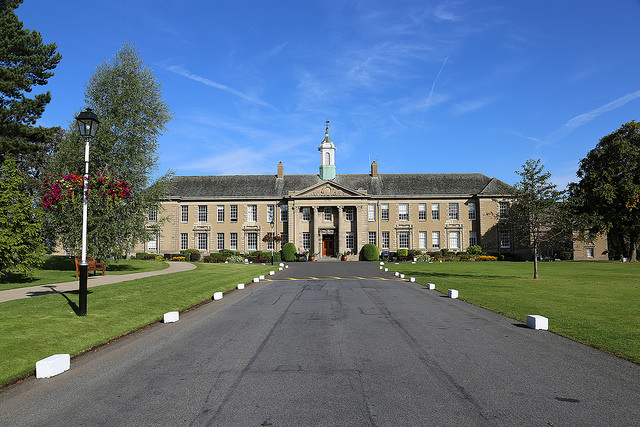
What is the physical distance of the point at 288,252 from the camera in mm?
55094

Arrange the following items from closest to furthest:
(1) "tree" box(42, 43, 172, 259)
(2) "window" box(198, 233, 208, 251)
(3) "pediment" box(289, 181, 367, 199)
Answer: (1) "tree" box(42, 43, 172, 259)
(3) "pediment" box(289, 181, 367, 199)
(2) "window" box(198, 233, 208, 251)

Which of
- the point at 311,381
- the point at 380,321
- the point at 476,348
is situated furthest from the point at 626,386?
the point at 380,321

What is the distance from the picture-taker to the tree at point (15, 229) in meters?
17.4

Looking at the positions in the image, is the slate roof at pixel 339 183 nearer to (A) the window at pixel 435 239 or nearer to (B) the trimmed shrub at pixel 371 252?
(A) the window at pixel 435 239

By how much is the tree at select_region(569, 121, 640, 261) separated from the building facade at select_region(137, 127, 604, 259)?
12210 millimetres

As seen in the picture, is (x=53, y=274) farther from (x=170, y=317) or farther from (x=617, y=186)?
(x=617, y=186)

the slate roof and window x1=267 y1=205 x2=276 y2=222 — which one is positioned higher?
the slate roof

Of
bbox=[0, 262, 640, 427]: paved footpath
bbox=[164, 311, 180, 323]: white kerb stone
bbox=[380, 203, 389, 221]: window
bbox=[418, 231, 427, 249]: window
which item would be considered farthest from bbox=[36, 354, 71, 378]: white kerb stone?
bbox=[418, 231, 427, 249]: window

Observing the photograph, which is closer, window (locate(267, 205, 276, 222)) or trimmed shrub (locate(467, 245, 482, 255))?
trimmed shrub (locate(467, 245, 482, 255))

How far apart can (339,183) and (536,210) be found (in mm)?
40921

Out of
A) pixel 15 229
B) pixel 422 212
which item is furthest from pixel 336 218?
pixel 15 229

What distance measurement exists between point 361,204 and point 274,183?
13.9 meters

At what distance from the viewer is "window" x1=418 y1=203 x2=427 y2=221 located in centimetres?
6041

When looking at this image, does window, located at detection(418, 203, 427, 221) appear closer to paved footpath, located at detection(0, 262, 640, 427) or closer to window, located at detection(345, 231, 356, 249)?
window, located at detection(345, 231, 356, 249)
